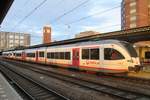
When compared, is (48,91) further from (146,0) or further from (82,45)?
(146,0)

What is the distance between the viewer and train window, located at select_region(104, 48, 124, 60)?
20802 mm

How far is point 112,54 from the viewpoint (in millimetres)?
21109

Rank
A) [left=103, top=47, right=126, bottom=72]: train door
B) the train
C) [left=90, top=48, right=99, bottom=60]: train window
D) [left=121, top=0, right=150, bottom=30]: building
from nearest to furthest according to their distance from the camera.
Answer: [left=103, top=47, right=126, bottom=72]: train door, the train, [left=90, top=48, right=99, bottom=60]: train window, [left=121, top=0, right=150, bottom=30]: building

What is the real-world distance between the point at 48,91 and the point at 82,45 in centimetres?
1083

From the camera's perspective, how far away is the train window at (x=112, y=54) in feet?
68.2

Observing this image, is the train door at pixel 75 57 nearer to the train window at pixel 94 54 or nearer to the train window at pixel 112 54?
the train window at pixel 94 54

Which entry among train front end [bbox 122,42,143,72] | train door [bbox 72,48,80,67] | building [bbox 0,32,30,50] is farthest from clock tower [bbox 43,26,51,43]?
train front end [bbox 122,42,143,72]

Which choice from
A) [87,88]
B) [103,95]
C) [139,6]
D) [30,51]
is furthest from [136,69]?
[139,6]

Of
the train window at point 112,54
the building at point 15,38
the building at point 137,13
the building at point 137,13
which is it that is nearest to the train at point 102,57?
the train window at point 112,54

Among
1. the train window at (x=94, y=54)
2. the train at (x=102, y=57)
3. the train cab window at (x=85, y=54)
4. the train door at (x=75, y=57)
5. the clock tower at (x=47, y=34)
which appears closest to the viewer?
the train at (x=102, y=57)

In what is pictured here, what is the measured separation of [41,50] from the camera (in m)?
42.0

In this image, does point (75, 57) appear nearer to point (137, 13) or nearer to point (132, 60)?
point (132, 60)

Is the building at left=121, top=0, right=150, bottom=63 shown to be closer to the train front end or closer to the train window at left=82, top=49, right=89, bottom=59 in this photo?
the train window at left=82, top=49, right=89, bottom=59

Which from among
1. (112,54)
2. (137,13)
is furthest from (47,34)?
(112,54)
